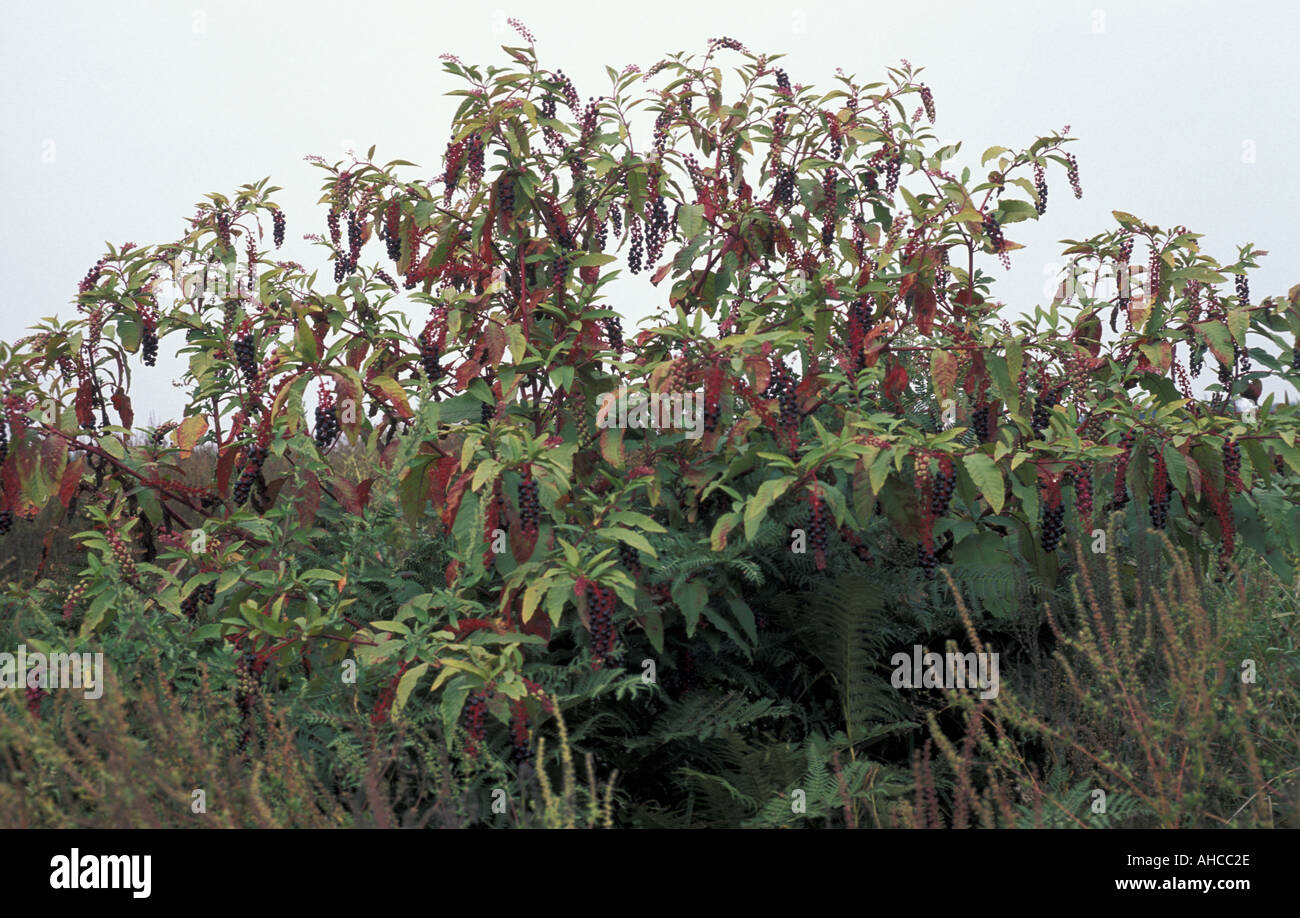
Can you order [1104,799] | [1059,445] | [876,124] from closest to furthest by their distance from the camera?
[1104,799] < [1059,445] < [876,124]

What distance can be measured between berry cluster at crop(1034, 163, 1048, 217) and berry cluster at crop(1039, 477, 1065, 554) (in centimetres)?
127

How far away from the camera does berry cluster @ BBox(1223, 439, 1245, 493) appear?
3070 millimetres

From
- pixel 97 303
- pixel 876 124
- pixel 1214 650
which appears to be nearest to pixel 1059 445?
pixel 1214 650

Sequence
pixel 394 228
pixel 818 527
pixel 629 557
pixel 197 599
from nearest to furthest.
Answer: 1. pixel 818 527
2. pixel 629 557
3. pixel 197 599
4. pixel 394 228

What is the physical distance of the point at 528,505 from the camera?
271cm

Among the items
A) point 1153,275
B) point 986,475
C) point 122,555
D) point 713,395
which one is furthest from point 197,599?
point 1153,275

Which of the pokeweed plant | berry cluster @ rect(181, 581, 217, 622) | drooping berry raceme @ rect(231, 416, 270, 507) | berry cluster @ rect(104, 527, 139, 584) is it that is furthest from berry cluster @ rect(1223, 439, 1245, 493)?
berry cluster @ rect(104, 527, 139, 584)

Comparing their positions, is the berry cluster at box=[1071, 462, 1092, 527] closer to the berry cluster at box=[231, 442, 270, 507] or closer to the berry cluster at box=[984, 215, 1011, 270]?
the berry cluster at box=[984, 215, 1011, 270]

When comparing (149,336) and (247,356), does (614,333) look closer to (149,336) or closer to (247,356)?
(247,356)

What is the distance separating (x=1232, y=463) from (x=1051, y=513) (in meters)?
0.56

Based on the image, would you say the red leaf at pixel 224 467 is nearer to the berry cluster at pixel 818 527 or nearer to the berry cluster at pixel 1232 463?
the berry cluster at pixel 818 527
